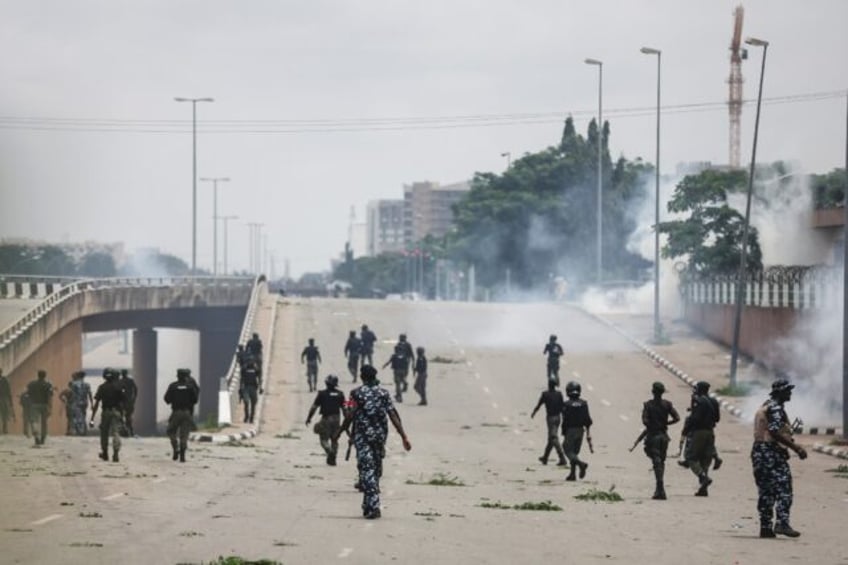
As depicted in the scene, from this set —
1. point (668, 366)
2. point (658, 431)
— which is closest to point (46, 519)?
point (658, 431)

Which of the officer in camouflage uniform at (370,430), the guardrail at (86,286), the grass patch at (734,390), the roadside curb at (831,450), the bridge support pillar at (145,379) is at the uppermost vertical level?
the guardrail at (86,286)

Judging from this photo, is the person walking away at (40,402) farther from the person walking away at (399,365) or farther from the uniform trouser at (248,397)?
the person walking away at (399,365)

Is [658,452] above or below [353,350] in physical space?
below

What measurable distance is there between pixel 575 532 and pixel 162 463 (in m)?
12.5

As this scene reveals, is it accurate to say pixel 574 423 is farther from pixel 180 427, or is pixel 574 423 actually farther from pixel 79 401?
pixel 79 401

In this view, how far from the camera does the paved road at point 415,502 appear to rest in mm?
18062

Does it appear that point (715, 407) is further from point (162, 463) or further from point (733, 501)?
point (162, 463)

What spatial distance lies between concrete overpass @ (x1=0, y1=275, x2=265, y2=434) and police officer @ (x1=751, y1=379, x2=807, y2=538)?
29.9 metres

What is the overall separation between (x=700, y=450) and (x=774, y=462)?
21.2 feet

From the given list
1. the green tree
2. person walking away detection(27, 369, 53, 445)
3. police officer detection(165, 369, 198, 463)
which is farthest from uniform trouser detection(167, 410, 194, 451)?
the green tree

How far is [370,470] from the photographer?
21.3m

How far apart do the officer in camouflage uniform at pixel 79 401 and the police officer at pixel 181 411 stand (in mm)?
9354

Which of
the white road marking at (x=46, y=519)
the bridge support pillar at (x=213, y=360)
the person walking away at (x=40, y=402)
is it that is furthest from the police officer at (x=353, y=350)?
the bridge support pillar at (x=213, y=360)

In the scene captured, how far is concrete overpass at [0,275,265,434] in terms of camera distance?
6391 centimetres
